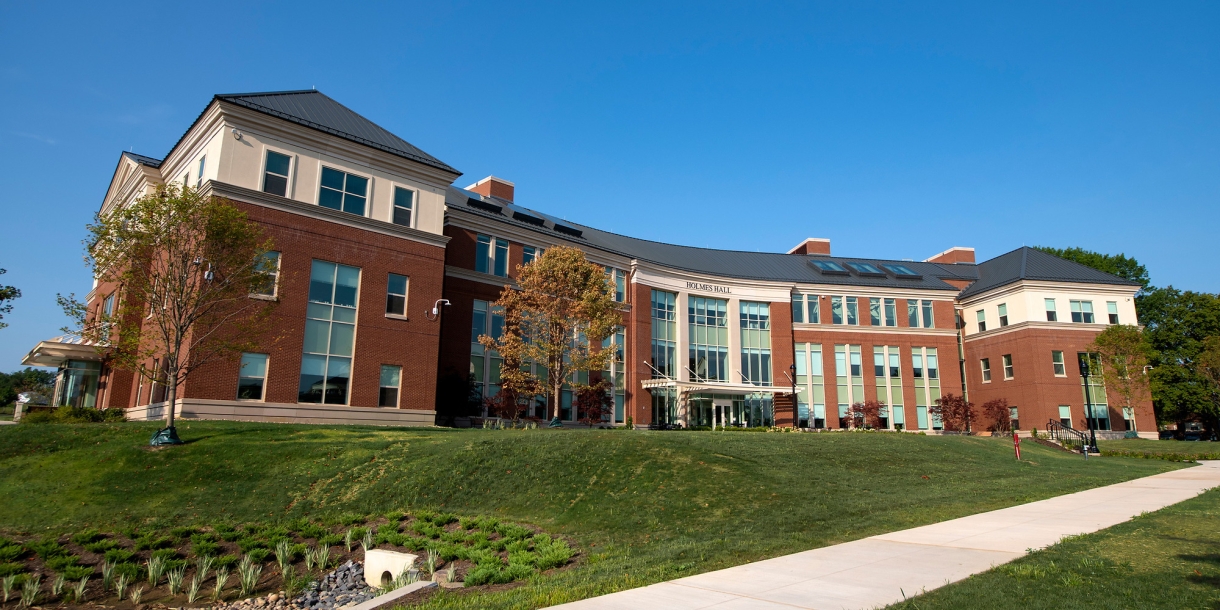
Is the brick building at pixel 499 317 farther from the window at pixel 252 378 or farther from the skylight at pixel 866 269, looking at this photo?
the skylight at pixel 866 269

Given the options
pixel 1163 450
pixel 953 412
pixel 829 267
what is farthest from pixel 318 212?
pixel 953 412

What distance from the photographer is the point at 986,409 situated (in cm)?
5059

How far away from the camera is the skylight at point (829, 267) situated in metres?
56.9

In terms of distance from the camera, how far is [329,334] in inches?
1163

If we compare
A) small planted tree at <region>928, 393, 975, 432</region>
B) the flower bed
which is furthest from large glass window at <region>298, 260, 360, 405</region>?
small planted tree at <region>928, 393, 975, 432</region>

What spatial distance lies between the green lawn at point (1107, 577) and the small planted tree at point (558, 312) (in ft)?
75.2

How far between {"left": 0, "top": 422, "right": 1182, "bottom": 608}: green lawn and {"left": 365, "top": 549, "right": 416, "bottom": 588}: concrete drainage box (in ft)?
9.35

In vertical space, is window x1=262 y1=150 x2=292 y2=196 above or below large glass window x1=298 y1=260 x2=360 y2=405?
above

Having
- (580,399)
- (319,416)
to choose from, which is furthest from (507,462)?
(580,399)

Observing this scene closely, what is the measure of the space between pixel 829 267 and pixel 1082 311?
59.0 feet

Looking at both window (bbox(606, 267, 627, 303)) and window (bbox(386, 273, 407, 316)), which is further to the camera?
window (bbox(606, 267, 627, 303))

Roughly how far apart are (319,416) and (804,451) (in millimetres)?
18867

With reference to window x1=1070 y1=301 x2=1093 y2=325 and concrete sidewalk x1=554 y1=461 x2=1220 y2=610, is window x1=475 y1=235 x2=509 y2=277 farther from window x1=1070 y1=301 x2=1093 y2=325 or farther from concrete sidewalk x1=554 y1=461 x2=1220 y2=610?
window x1=1070 y1=301 x2=1093 y2=325

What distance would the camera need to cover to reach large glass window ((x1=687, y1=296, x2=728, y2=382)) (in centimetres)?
4922
